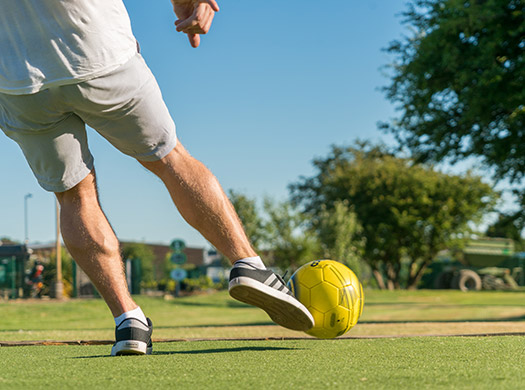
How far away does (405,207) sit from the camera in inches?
1581

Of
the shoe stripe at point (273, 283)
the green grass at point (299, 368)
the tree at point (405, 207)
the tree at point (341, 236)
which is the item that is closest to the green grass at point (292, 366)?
the green grass at point (299, 368)

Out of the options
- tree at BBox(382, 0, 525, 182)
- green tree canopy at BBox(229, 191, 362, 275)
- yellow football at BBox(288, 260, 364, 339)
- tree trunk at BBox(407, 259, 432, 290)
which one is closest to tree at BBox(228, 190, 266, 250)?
green tree canopy at BBox(229, 191, 362, 275)

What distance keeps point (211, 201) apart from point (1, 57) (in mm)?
1127

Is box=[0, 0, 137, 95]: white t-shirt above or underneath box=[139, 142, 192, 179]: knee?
above

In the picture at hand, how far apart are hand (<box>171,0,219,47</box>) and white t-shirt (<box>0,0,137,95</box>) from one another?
33 centimetres

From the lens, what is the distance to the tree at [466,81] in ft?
43.3

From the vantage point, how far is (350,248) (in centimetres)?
3906

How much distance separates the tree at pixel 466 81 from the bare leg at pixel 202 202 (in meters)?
11.0

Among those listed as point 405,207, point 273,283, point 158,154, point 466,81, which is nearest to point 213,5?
point 158,154

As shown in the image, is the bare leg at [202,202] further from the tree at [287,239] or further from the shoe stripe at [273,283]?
the tree at [287,239]

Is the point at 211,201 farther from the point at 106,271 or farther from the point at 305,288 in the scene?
the point at 305,288

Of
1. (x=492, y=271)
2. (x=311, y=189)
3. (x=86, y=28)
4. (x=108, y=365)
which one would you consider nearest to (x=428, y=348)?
(x=108, y=365)

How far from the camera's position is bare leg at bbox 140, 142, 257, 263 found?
3.00m

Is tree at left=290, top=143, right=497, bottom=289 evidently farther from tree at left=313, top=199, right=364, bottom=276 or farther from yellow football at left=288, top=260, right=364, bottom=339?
yellow football at left=288, top=260, right=364, bottom=339
